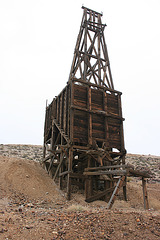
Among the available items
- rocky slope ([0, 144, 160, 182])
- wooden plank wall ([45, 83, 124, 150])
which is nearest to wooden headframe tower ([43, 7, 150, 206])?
wooden plank wall ([45, 83, 124, 150])

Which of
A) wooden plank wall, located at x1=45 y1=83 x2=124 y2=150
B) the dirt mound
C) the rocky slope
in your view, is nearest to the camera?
the dirt mound

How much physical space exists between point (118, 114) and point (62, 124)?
4664 millimetres

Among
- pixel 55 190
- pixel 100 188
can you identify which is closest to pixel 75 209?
pixel 55 190

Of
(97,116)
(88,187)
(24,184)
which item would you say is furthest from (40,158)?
(88,187)

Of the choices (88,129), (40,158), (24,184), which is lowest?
(24,184)

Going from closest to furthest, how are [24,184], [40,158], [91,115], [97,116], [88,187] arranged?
[88,187] < [24,184] < [91,115] < [97,116] < [40,158]

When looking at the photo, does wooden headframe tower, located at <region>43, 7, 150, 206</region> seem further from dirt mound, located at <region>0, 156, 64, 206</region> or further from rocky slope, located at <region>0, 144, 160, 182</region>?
rocky slope, located at <region>0, 144, 160, 182</region>

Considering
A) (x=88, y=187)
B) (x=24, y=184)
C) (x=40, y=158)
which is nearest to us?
(x=88, y=187)

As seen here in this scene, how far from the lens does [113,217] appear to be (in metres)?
5.83

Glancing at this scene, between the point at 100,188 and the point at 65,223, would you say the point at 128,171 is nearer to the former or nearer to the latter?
the point at 65,223

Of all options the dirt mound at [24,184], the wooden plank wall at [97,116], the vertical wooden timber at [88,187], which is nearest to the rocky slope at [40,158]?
the wooden plank wall at [97,116]

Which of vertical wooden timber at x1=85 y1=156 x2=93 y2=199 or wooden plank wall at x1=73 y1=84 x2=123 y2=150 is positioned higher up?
wooden plank wall at x1=73 y1=84 x2=123 y2=150

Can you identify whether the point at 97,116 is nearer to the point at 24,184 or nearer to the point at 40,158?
the point at 24,184

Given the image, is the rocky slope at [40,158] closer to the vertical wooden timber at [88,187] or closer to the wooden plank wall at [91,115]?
the wooden plank wall at [91,115]
